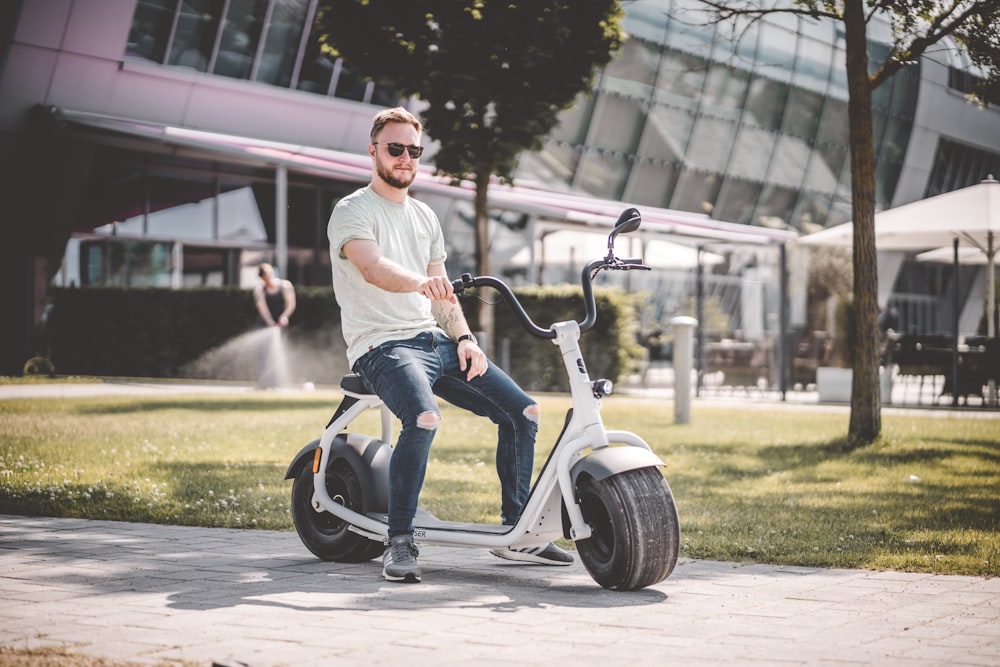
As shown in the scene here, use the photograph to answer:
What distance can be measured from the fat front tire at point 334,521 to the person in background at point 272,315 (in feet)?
40.1

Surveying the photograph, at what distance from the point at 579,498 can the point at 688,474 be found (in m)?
4.27

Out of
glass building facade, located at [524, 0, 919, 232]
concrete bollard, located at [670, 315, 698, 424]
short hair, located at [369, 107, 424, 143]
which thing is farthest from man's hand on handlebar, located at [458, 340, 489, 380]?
glass building facade, located at [524, 0, 919, 232]

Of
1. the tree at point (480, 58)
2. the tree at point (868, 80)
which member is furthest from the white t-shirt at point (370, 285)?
the tree at point (480, 58)

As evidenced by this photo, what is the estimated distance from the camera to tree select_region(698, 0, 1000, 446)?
1092 centimetres

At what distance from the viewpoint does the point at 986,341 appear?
16.5m

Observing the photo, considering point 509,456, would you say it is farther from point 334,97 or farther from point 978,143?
point 978,143

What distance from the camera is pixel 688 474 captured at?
9.04 meters

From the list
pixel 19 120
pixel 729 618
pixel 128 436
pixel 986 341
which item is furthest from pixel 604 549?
pixel 19 120

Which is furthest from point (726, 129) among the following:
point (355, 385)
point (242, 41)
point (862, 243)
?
point (355, 385)

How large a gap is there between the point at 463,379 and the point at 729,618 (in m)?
1.48

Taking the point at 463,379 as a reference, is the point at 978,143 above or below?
above

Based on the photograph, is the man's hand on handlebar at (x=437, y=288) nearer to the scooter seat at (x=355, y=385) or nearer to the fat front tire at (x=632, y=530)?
the scooter seat at (x=355, y=385)

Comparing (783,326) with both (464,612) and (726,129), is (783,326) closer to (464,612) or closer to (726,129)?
(464,612)

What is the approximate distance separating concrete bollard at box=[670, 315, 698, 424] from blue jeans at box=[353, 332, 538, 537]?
8.27m
